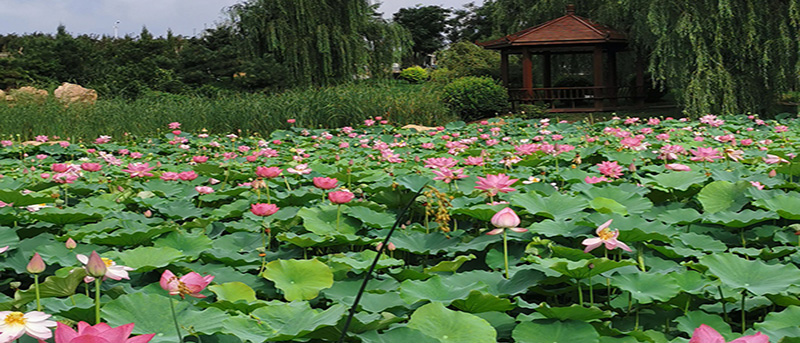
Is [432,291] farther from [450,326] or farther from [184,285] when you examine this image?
[184,285]

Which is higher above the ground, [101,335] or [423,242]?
[101,335]

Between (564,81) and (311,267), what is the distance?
16.3 m

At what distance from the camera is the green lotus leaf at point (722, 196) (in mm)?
1962

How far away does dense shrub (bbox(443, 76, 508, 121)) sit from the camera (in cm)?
1270

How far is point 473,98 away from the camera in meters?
12.7

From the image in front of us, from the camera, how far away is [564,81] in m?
16.8

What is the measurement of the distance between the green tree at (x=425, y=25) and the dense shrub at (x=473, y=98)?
29.9m

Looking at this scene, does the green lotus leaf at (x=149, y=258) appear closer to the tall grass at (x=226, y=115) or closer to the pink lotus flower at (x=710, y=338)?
the pink lotus flower at (x=710, y=338)

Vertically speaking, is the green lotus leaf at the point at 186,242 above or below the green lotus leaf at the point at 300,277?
above

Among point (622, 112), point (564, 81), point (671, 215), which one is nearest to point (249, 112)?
point (671, 215)

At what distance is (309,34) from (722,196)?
41.6ft

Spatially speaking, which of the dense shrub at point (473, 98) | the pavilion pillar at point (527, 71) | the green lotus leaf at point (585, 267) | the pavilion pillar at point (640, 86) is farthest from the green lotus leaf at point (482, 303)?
the pavilion pillar at point (640, 86)

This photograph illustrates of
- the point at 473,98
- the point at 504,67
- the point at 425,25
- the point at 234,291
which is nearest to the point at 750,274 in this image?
the point at 234,291

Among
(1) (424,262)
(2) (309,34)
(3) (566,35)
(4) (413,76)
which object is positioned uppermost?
(2) (309,34)
